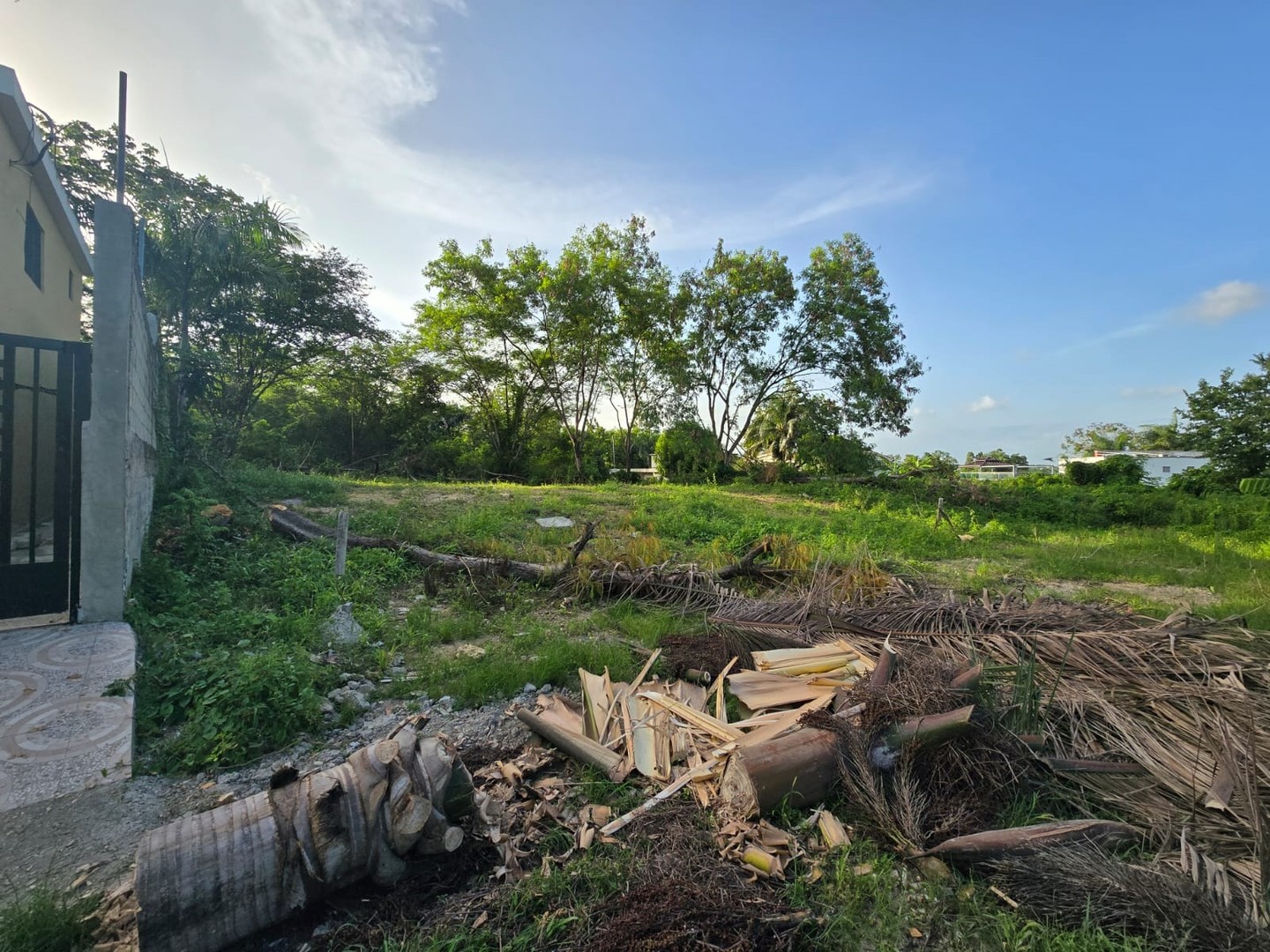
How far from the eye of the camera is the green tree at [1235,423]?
47.7ft

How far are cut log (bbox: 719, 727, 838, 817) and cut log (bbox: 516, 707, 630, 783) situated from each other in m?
0.45

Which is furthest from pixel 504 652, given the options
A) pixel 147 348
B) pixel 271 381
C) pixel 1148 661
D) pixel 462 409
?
pixel 462 409

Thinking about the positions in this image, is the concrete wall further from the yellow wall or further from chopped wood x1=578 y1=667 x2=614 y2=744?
the yellow wall

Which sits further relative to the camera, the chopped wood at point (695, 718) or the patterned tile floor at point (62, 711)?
the chopped wood at point (695, 718)

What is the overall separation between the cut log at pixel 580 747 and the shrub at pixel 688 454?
16370 millimetres

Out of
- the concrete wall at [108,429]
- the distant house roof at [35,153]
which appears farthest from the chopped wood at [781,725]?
the distant house roof at [35,153]

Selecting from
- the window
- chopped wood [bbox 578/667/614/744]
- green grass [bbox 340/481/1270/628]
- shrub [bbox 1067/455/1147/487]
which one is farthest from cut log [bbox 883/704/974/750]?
shrub [bbox 1067/455/1147/487]

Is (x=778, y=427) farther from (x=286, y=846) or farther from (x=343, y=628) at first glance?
(x=286, y=846)

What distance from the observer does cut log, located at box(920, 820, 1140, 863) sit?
181 centimetres

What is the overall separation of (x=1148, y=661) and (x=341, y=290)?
17.5 metres

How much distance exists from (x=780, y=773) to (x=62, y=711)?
3212 mm

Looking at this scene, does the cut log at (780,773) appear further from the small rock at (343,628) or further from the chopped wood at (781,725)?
the small rock at (343,628)

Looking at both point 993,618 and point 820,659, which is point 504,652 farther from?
point 993,618

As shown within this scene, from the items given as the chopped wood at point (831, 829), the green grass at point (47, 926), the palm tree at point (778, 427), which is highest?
the palm tree at point (778, 427)
